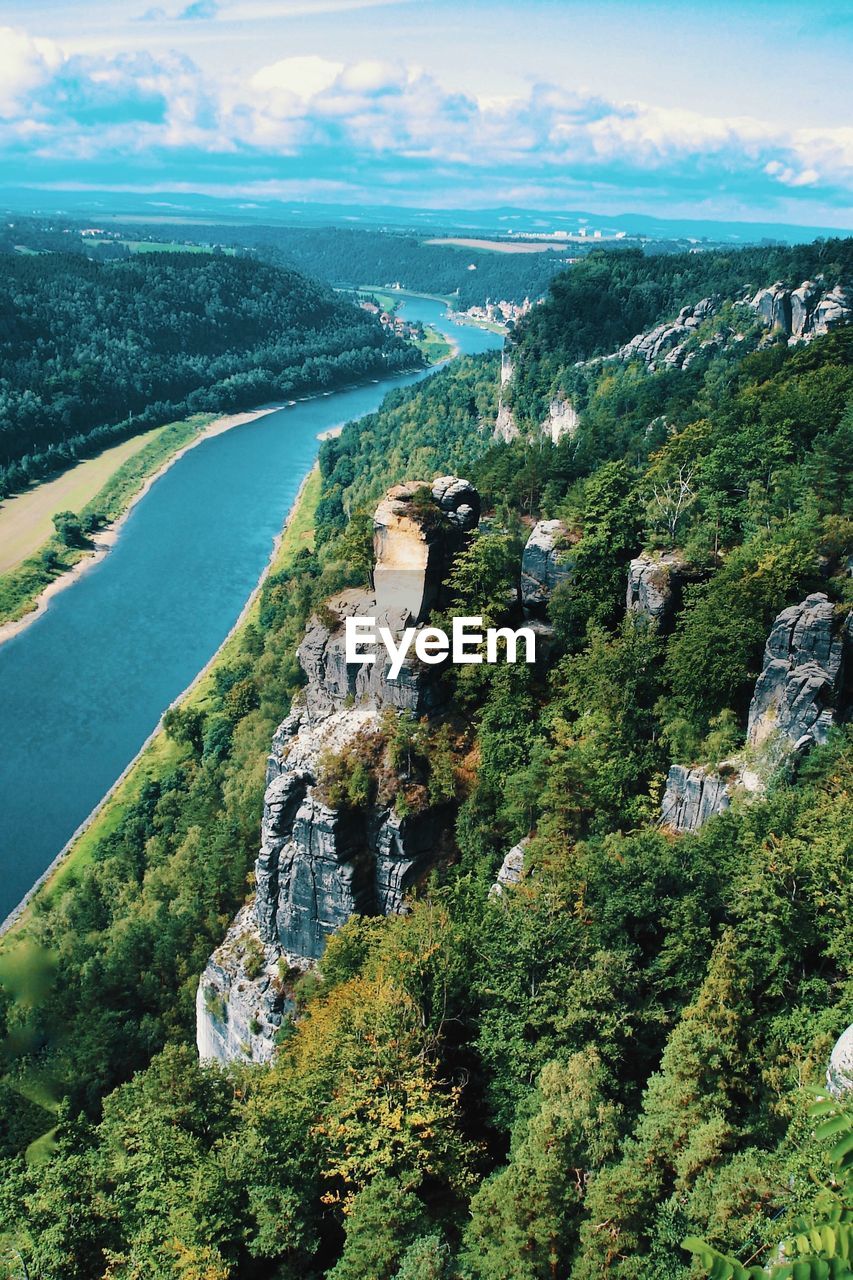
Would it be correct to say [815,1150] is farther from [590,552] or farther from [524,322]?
[524,322]

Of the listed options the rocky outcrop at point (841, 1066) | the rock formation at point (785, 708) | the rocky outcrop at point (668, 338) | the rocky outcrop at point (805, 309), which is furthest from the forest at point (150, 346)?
the rocky outcrop at point (841, 1066)

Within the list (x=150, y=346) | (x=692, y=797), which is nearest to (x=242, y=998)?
(x=692, y=797)

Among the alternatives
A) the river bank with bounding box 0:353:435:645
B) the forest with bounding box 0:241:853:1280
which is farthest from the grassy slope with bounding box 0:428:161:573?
the forest with bounding box 0:241:853:1280

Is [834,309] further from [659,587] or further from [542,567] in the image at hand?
[659,587]

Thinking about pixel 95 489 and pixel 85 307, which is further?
pixel 85 307

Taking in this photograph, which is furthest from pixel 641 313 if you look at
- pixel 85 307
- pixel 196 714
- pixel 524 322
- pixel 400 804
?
pixel 85 307

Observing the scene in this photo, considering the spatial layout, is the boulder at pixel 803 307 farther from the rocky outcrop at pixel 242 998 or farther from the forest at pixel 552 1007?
the rocky outcrop at pixel 242 998

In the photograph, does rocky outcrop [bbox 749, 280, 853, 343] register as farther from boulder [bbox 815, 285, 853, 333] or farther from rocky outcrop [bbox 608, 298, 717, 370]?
rocky outcrop [bbox 608, 298, 717, 370]
